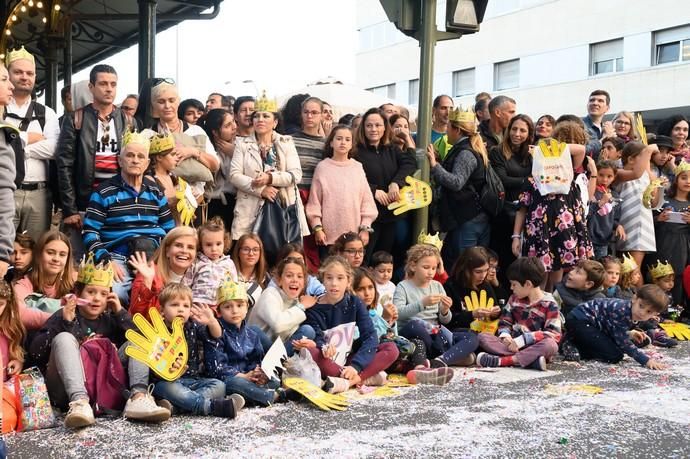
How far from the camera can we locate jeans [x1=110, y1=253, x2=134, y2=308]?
16.6ft

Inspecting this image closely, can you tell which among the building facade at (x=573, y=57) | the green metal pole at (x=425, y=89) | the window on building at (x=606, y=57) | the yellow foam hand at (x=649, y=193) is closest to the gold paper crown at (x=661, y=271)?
the yellow foam hand at (x=649, y=193)

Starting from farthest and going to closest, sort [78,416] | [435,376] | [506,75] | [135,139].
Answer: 1. [506,75]
2. [135,139]
3. [435,376]
4. [78,416]

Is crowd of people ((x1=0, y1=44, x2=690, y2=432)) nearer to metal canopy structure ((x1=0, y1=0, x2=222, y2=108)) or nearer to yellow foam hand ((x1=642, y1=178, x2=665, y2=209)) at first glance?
yellow foam hand ((x1=642, y1=178, x2=665, y2=209))

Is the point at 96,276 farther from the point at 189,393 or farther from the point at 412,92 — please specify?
the point at 412,92

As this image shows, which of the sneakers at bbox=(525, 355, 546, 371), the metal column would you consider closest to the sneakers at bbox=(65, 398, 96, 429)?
the sneakers at bbox=(525, 355, 546, 371)

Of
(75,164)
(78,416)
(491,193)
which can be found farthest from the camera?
(491,193)

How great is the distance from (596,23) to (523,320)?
22.2 meters

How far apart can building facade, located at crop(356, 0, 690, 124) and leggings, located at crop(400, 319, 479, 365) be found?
1951cm

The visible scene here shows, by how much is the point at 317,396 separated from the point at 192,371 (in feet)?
2.34

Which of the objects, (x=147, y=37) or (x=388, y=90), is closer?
(x=147, y=37)

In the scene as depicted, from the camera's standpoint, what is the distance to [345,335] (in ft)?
17.2

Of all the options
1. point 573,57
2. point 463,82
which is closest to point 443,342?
point 573,57

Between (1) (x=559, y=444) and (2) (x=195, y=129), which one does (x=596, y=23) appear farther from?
(1) (x=559, y=444)

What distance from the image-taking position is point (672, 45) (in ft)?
79.0
